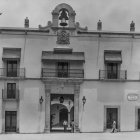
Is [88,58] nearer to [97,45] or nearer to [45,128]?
[97,45]

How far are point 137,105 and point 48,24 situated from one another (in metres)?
11.8

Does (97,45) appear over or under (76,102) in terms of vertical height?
over

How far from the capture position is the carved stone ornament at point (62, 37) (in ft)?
137

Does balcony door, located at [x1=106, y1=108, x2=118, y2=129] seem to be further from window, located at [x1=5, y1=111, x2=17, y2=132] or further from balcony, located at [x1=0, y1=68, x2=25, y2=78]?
balcony, located at [x1=0, y1=68, x2=25, y2=78]

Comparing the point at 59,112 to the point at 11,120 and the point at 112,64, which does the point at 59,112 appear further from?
the point at 112,64

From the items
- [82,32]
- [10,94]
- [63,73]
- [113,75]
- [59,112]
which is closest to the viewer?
[10,94]

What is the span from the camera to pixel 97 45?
42.1m

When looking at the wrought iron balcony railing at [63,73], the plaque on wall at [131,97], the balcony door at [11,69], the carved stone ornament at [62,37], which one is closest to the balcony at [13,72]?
the balcony door at [11,69]

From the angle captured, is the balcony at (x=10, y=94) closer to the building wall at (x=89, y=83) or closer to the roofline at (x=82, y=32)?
the building wall at (x=89, y=83)

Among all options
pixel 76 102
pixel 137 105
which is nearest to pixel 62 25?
pixel 76 102

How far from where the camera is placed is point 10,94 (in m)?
41.0

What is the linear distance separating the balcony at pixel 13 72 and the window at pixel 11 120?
355 centimetres

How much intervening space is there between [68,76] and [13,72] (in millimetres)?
5323

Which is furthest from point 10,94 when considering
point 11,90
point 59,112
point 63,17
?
point 59,112
